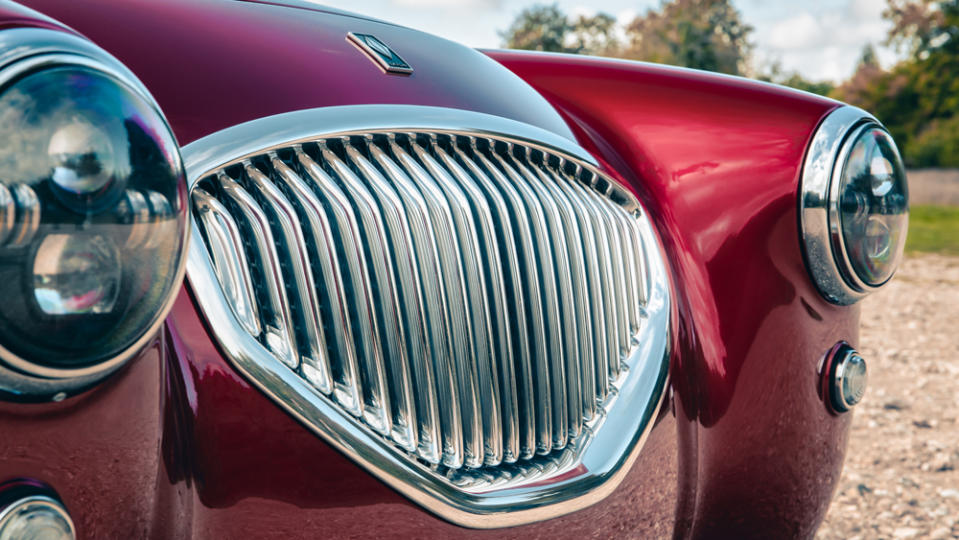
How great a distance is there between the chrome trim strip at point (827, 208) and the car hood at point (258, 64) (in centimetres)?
44

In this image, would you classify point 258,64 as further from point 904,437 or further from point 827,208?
point 904,437

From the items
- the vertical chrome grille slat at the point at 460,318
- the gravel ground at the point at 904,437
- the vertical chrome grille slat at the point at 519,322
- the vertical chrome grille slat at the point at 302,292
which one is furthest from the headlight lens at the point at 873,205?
the gravel ground at the point at 904,437

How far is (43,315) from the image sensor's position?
0.72 metres

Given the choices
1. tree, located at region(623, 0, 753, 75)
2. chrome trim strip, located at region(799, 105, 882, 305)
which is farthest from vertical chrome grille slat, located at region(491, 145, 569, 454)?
tree, located at region(623, 0, 753, 75)

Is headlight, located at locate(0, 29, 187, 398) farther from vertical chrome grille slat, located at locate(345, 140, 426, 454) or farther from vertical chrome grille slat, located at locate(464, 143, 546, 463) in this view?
vertical chrome grille slat, located at locate(464, 143, 546, 463)

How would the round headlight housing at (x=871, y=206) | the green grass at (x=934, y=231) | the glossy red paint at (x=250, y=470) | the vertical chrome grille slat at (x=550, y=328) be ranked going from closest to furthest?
the glossy red paint at (x=250, y=470) < the vertical chrome grille slat at (x=550, y=328) < the round headlight housing at (x=871, y=206) < the green grass at (x=934, y=231)

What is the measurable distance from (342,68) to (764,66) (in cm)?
4685

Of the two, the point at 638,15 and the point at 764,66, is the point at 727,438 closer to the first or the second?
the point at 764,66

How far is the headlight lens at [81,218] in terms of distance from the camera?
72 centimetres

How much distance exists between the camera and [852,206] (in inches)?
59.0

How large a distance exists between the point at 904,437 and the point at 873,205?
8.78 feet

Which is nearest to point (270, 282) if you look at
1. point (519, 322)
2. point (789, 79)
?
point (519, 322)

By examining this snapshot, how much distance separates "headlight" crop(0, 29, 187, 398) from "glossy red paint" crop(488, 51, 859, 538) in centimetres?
93

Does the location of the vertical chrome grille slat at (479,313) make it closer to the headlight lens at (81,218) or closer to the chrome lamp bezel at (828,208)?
the headlight lens at (81,218)
